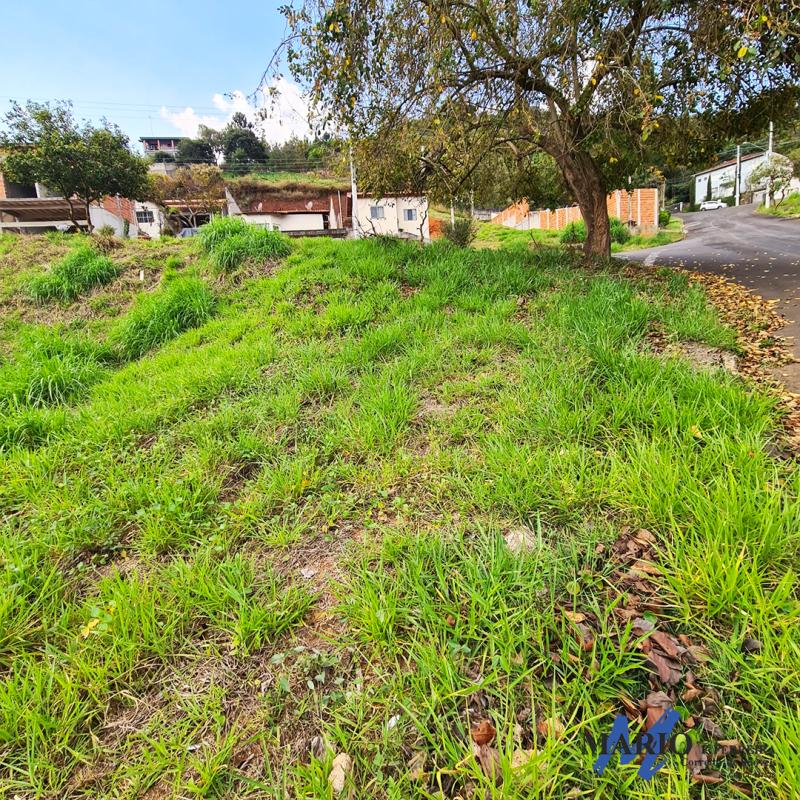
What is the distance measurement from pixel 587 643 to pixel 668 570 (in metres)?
0.43

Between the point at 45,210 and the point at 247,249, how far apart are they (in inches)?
1285

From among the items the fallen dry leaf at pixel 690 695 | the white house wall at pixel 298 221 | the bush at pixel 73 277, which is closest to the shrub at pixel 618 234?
the bush at pixel 73 277

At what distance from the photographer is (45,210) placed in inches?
1136

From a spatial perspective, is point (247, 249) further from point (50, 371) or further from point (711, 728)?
point (711, 728)

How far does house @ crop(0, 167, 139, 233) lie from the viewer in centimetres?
2753

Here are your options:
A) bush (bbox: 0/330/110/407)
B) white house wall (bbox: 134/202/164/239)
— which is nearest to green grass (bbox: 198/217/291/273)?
bush (bbox: 0/330/110/407)

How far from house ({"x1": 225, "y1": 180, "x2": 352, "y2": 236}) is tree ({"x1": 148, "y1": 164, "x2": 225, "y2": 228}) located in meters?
1.97

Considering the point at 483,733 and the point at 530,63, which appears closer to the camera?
the point at 483,733

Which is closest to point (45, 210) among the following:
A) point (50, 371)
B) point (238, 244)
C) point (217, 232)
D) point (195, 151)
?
point (195, 151)

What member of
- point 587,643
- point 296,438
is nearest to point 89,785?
point 587,643

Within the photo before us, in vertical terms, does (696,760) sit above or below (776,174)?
below

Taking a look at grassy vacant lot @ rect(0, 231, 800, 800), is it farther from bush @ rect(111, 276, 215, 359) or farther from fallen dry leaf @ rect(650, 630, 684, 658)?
bush @ rect(111, 276, 215, 359)

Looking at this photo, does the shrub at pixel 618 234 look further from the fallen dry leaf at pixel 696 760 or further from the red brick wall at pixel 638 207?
the fallen dry leaf at pixel 696 760

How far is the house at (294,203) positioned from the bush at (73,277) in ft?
95.0
